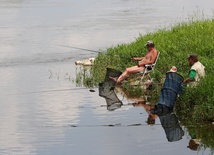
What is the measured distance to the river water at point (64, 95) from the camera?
13.3 m

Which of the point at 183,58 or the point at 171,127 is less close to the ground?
the point at 183,58

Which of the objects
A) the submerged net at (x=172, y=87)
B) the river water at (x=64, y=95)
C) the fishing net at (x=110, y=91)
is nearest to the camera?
the river water at (x=64, y=95)

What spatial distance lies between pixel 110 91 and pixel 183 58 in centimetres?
229

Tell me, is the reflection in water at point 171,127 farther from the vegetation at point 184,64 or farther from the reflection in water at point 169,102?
the vegetation at point 184,64

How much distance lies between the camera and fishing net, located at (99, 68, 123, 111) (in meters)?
17.4

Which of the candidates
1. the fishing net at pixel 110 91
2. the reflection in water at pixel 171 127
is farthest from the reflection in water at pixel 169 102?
the fishing net at pixel 110 91

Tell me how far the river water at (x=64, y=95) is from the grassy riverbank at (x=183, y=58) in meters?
0.77

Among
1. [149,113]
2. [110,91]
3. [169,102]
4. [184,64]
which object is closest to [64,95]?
[110,91]

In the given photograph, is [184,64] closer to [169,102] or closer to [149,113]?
[149,113]

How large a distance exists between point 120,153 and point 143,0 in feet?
161

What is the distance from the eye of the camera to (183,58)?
62.7ft

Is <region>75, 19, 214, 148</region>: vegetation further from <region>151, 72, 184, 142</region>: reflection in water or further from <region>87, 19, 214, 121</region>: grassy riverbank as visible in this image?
<region>151, 72, 184, 142</region>: reflection in water

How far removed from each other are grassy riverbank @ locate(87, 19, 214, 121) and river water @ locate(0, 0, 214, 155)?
2.52ft

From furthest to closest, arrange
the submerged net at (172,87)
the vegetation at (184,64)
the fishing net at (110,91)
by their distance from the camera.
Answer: the fishing net at (110,91), the submerged net at (172,87), the vegetation at (184,64)
